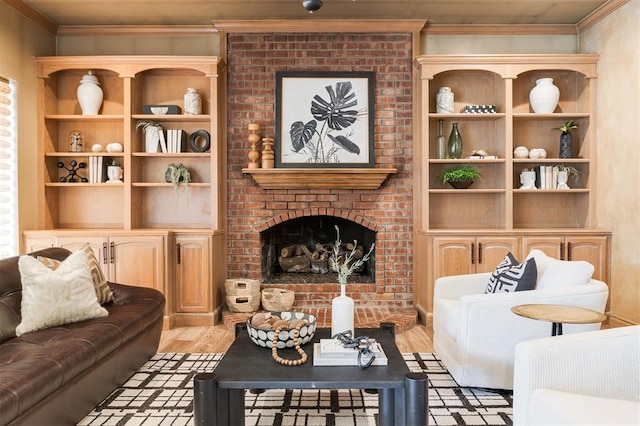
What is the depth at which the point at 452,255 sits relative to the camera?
4336 mm

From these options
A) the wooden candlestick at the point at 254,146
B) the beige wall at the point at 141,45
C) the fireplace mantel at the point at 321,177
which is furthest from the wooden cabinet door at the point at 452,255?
the beige wall at the point at 141,45

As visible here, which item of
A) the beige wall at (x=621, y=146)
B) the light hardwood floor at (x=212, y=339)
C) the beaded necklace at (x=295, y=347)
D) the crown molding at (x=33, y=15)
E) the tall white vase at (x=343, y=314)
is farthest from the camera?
the crown molding at (x=33, y=15)

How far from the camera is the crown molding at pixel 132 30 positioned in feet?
15.6

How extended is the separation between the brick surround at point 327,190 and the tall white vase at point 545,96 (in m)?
1.23

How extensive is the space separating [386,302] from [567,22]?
3.36 m

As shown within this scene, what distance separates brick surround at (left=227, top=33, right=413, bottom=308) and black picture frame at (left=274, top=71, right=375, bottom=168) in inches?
3.7

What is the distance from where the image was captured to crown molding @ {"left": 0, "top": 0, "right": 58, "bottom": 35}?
4150mm

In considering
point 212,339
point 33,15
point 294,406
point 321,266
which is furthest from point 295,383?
point 33,15

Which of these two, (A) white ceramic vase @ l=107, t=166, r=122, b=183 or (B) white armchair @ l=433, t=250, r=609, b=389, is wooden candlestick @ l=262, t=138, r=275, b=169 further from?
(B) white armchair @ l=433, t=250, r=609, b=389

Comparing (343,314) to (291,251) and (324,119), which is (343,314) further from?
(291,251)

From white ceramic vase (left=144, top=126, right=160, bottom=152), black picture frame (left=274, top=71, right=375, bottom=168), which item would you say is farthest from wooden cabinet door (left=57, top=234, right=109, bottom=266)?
black picture frame (left=274, top=71, right=375, bottom=168)

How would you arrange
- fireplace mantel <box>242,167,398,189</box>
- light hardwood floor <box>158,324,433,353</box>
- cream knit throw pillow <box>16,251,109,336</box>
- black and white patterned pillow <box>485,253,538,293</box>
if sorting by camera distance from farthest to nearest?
1. fireplace mantel <box>242,167,398,189</box>
2. light hardwood floor <box>158,324,433,353</box>
3. black and white patterned pillow <box>485,253,538,293</box>
4. cream knit throw pillow <box>16,251,109,336</box>

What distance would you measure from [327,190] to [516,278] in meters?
2.28

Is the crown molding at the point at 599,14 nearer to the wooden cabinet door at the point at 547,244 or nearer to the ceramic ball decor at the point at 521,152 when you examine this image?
the ceramic ball decor at the point at 521,152
